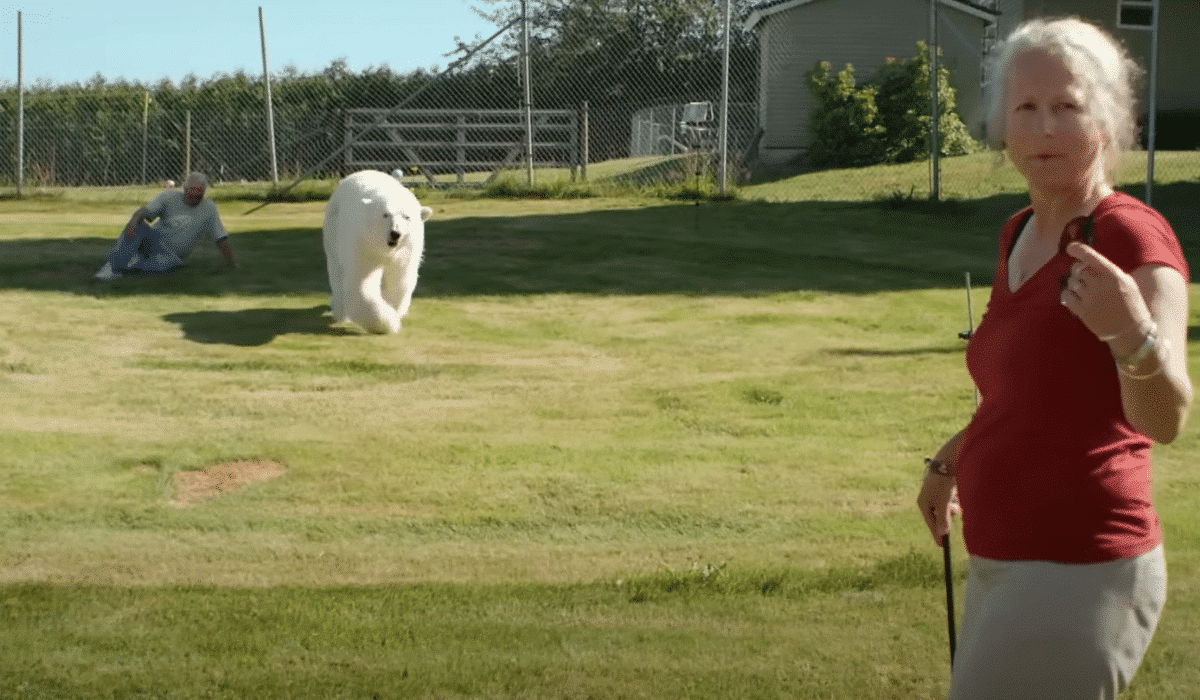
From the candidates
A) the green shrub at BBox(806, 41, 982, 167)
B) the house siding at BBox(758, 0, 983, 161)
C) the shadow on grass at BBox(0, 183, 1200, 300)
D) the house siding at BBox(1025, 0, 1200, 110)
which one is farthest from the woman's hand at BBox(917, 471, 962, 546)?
the house siding at BBox(1025, 0, 1200, 110)

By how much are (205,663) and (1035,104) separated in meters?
3.20

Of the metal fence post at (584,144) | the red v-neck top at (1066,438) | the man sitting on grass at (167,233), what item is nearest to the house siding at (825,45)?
the metal fence post at (584,144)

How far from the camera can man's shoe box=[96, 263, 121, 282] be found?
12.8 m

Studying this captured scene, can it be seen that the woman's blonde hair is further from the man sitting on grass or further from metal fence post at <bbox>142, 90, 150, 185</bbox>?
metal fence post at <bbox>142, 90, 150, 185</bbox>

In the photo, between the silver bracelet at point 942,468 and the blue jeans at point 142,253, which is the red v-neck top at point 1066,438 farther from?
the blue jeans at point 142,253

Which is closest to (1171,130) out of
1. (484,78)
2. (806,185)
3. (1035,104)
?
(806,185)

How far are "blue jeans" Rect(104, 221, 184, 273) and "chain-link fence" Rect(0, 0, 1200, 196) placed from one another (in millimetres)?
8126

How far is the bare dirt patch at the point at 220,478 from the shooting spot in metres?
6.57

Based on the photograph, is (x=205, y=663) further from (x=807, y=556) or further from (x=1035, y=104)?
(x=1035, y=104)

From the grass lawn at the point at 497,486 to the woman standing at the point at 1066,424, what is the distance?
211 cm

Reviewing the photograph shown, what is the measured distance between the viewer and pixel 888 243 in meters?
15.1

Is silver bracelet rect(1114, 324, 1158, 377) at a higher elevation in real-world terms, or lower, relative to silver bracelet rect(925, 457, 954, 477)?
higher

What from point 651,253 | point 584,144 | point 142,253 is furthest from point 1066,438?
point 584,144

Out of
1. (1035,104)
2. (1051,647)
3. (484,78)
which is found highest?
(484,78)
